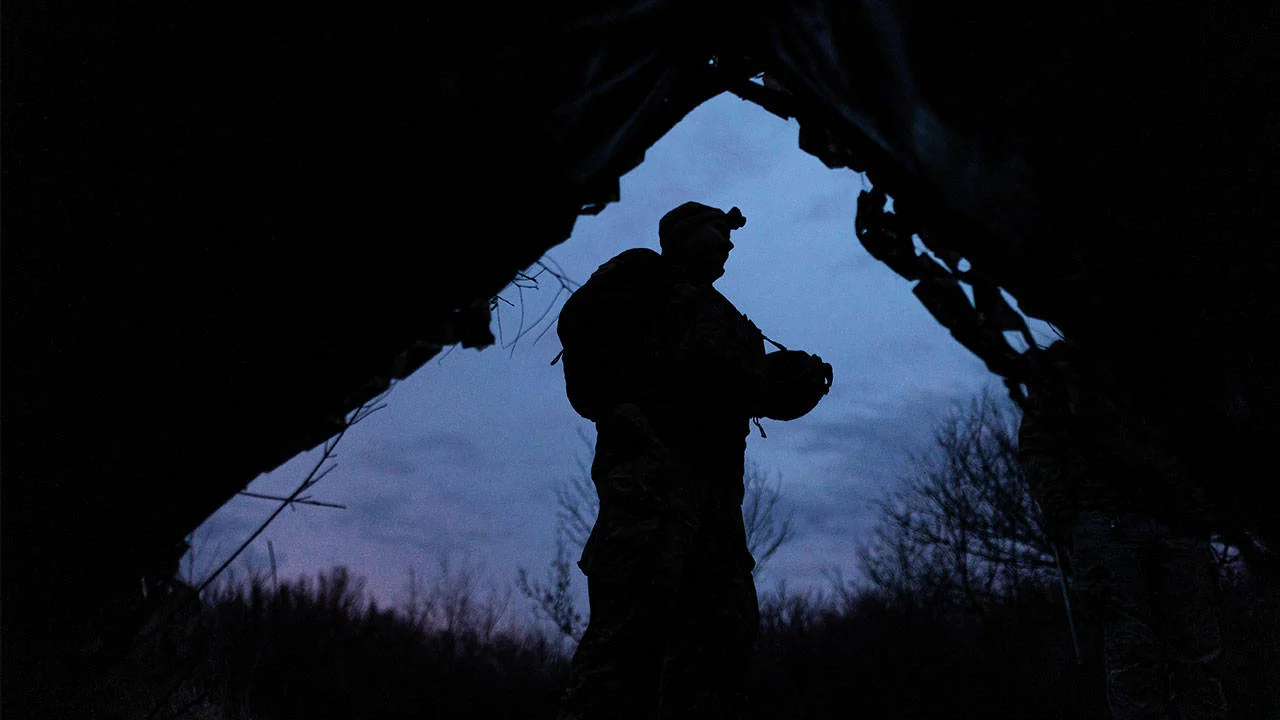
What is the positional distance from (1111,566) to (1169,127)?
288 centimetres

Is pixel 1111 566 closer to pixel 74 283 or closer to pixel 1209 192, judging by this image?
pixel 1209 192

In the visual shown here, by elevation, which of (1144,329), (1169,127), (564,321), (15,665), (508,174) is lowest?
(15,665)

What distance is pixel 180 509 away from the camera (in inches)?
49.9

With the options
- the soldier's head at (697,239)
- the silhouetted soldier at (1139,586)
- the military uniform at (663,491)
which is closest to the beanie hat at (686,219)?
the soldier's head at (697,239)

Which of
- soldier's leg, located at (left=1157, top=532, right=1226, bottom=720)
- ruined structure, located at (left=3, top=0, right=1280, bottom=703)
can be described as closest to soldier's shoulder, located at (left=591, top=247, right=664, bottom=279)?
ruined structure, located at (left=3, top=0, right=1280, bottom=703)

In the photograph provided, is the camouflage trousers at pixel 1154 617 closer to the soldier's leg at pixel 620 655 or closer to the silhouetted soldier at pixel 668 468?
the silhouetted soldier at pixel 668 468

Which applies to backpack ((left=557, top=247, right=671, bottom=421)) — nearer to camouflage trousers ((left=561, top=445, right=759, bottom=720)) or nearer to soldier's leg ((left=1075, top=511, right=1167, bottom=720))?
camouflage trousers ((left=561, top=445, right=759, bottom=720))

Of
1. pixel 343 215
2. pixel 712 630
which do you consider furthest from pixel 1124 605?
pixel 343 215

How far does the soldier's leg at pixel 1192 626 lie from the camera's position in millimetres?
3014

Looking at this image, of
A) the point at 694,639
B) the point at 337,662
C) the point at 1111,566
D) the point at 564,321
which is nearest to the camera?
the point at 694,639

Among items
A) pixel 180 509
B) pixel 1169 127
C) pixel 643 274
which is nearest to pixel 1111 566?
pixel 643 274

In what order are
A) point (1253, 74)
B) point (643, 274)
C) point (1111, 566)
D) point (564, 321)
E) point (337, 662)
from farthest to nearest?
point (337, 662), point (1111, 566), point (643, 274), point (564, 321), point (1253, 74)

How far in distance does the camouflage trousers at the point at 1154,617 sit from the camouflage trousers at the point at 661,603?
211cm

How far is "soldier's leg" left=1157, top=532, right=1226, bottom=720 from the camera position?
3014 millimetres
